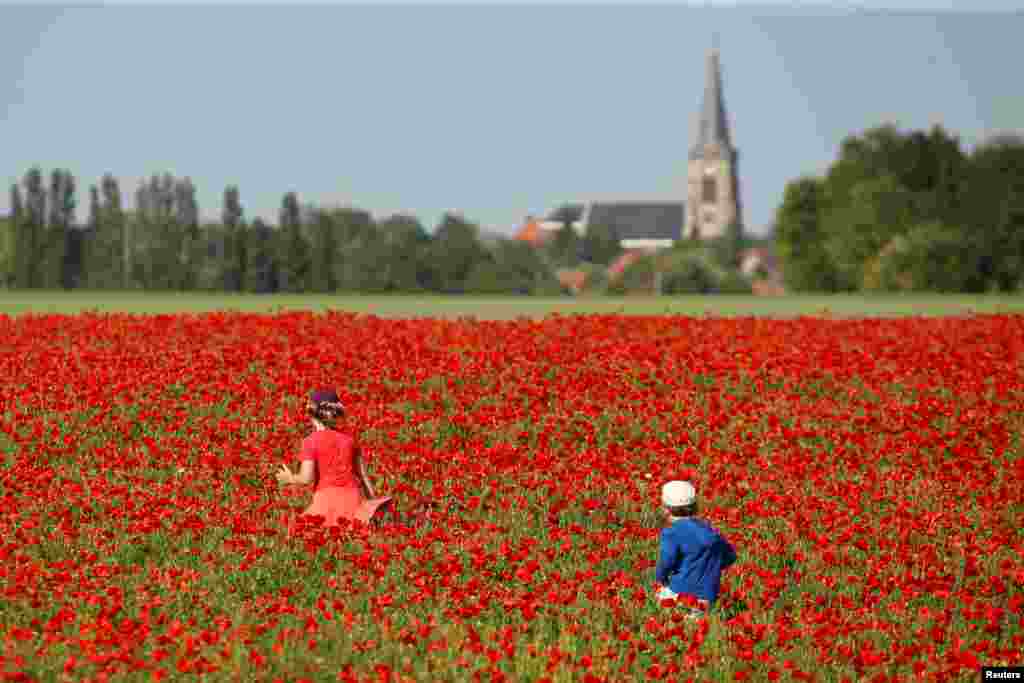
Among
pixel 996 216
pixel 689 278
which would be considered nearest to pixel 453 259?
pixel 689 278

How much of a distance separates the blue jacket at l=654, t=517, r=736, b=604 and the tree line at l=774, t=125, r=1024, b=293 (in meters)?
80.8

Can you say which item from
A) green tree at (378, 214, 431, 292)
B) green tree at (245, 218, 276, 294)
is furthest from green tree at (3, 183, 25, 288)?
green tree at (378, 214, 431, 292)

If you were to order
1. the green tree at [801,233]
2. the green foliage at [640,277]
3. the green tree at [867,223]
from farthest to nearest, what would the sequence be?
→ the green foliage at [640,277], the green tree at [801,233], the green tree at [867,223]

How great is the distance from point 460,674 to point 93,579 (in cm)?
371

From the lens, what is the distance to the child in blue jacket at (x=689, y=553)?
395 inches

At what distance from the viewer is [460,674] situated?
28.7ft

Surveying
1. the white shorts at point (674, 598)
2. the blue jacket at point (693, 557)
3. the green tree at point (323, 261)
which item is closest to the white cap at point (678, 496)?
the blue jacket at point (693, 557)

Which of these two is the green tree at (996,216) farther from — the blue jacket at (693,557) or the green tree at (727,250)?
the blue jacket at (693,557)

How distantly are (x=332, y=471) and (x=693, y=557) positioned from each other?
352cm

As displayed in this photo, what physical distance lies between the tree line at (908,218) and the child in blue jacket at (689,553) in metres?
80.8

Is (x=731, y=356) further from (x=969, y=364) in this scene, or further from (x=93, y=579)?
(x=93, y=579)

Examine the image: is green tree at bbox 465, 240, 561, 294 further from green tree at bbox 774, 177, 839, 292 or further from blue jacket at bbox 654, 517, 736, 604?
blue jacket at bbox 654, 517, 736, 604

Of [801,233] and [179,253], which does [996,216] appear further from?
[179,253]

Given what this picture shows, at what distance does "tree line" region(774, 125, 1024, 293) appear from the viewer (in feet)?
293
